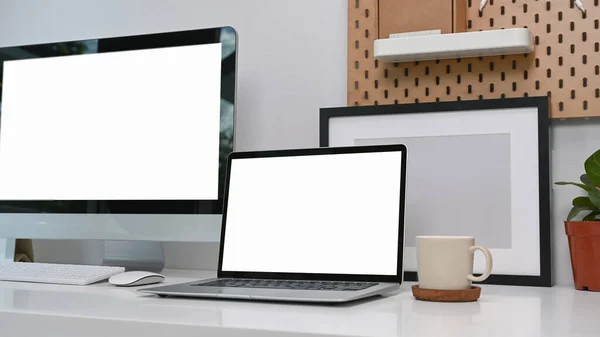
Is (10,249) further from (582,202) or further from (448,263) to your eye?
(582,202)

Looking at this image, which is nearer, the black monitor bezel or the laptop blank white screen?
the laptop blank white screen

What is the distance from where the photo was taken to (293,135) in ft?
4.71

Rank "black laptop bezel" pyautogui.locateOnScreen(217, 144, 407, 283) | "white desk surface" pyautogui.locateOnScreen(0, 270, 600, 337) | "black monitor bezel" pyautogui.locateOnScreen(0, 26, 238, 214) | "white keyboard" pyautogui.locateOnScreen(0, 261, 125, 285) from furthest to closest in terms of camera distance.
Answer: "black monitor bezel" pyautogui.locateOnScreen(0, 26, 238, 214) < "white keyboard" pyautogui.locateOnScreen(0, 261, 125, 285) < "black laptop bezel" pyautogui.locateOnScreen(217, 144, 407, 283) < "white desk surface" pyautogui.locateOnScreen(0, 270, 600, 337)

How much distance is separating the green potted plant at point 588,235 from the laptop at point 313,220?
29cm

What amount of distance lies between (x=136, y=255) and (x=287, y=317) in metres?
0.73

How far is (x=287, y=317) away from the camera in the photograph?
776mm

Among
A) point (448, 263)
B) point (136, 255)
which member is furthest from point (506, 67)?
point (136, 255)

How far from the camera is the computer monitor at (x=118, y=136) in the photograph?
129cm

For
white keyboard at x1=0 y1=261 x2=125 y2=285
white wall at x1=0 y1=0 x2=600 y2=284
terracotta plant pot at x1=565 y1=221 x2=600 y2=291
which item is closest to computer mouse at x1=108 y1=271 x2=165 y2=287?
white keyboard at x1=0 y1=261 x2=125 y2=285

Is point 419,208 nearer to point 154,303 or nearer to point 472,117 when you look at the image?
point 472,117

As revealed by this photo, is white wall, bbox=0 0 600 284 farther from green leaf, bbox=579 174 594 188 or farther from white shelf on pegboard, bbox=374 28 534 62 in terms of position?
green leaf, bbox=579 174 594 188

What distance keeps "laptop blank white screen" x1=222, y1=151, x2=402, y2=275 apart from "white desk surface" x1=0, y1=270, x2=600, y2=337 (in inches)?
5.1

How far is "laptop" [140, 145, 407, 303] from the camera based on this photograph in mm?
1057

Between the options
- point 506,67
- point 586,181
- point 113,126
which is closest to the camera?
point 586,181
